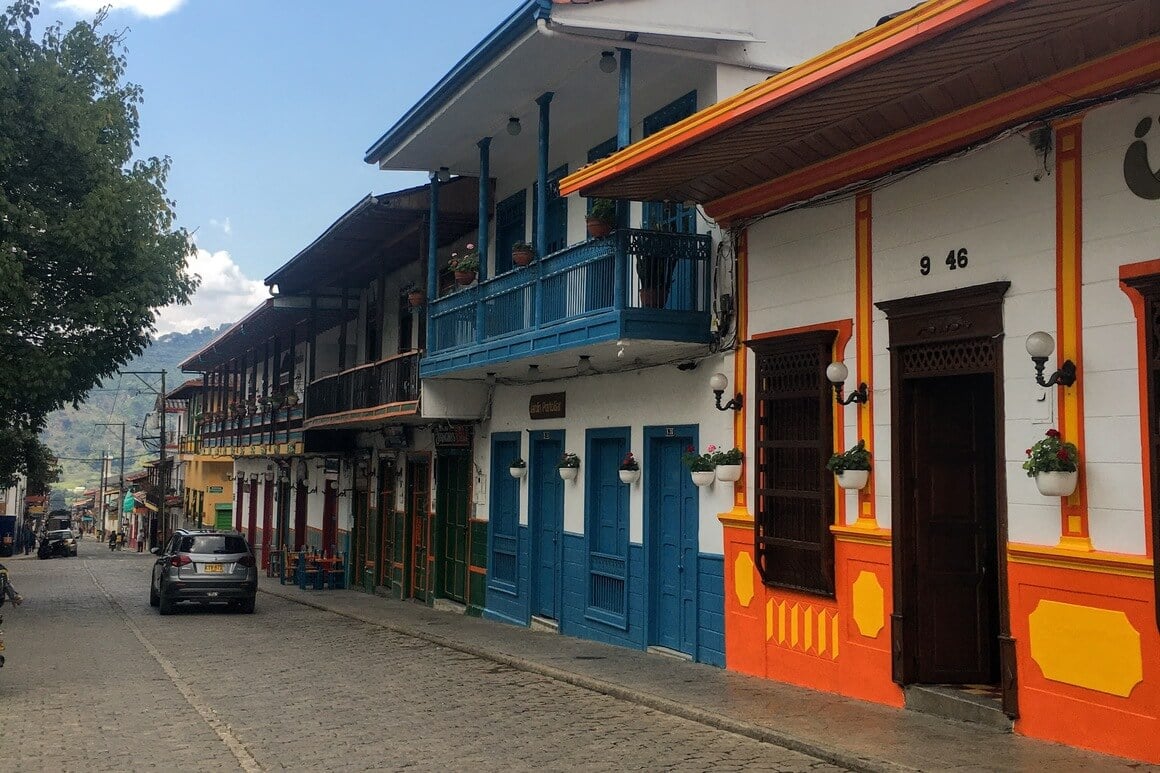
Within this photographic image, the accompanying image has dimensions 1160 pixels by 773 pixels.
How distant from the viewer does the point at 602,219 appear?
12312 millimetres

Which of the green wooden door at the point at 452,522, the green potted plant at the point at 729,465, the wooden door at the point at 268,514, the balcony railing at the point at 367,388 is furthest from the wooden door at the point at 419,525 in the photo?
the wooden door at the point at 268,514

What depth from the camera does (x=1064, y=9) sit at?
6742mm

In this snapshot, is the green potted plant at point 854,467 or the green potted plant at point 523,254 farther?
the green potted plant at point 523,254

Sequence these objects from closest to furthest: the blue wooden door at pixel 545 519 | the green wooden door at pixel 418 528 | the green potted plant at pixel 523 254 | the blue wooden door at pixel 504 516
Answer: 1. the green potted plant at pixel 523 254
2. the blue wooden door at pixel 545 519
3. the blue wooden door at pixel 504 516
4. the green wooden door at pixel 418 528

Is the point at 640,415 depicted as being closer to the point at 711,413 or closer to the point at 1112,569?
the point at 711,413

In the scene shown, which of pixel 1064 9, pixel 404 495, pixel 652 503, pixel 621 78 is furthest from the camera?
pixel 404 495

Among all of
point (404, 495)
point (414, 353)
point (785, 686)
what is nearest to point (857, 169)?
point (785, 686)

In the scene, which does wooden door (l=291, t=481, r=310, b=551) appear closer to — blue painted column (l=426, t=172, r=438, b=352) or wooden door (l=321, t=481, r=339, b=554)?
wooden door (l=321, t=481, r=339, b=554)

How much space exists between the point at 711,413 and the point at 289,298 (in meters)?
16.5

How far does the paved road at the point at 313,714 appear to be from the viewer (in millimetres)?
7984

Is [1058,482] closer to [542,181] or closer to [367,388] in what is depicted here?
[542,181]

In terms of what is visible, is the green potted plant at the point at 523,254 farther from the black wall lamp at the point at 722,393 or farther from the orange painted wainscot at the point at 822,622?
the orange painted wainscot at the point at 822,622

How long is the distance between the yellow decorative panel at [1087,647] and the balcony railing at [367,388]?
37.2ft

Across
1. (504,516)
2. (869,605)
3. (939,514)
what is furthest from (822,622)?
(504,516)
